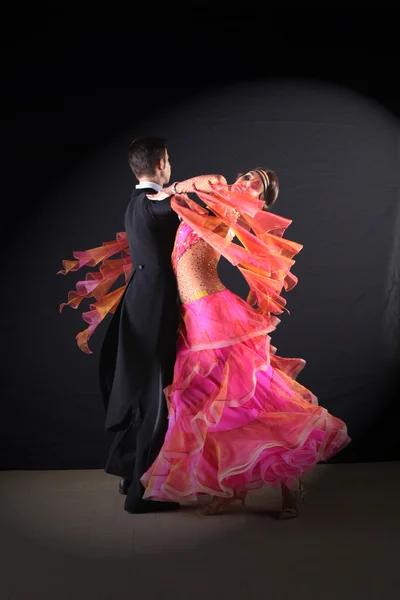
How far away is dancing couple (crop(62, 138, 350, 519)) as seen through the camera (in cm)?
278

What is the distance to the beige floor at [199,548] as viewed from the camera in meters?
2.26

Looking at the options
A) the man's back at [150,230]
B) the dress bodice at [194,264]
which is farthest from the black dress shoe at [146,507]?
the man's back at [150,230]

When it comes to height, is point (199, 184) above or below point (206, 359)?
above

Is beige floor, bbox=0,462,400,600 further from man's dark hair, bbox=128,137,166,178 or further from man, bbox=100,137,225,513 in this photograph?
man's dark hair, bbox=128,137,166,178

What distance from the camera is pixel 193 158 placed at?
3.87 meters

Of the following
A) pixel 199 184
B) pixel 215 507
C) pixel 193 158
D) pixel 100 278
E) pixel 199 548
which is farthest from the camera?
pixel 193 158

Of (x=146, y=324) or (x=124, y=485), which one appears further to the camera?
(x=124, y=485)

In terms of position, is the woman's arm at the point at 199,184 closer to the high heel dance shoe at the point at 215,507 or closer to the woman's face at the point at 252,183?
the woman's face at the point at 252,183

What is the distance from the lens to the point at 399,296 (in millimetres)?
4051

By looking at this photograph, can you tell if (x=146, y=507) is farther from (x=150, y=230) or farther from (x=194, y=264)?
(x=150, y=230)

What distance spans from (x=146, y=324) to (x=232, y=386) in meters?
0.41

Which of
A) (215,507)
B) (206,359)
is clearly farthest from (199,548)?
(206,359)

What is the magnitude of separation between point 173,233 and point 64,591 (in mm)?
1319

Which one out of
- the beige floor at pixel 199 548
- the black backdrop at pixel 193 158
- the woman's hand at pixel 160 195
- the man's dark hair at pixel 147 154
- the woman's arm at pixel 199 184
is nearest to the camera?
the beige floor at pixel 199 548
